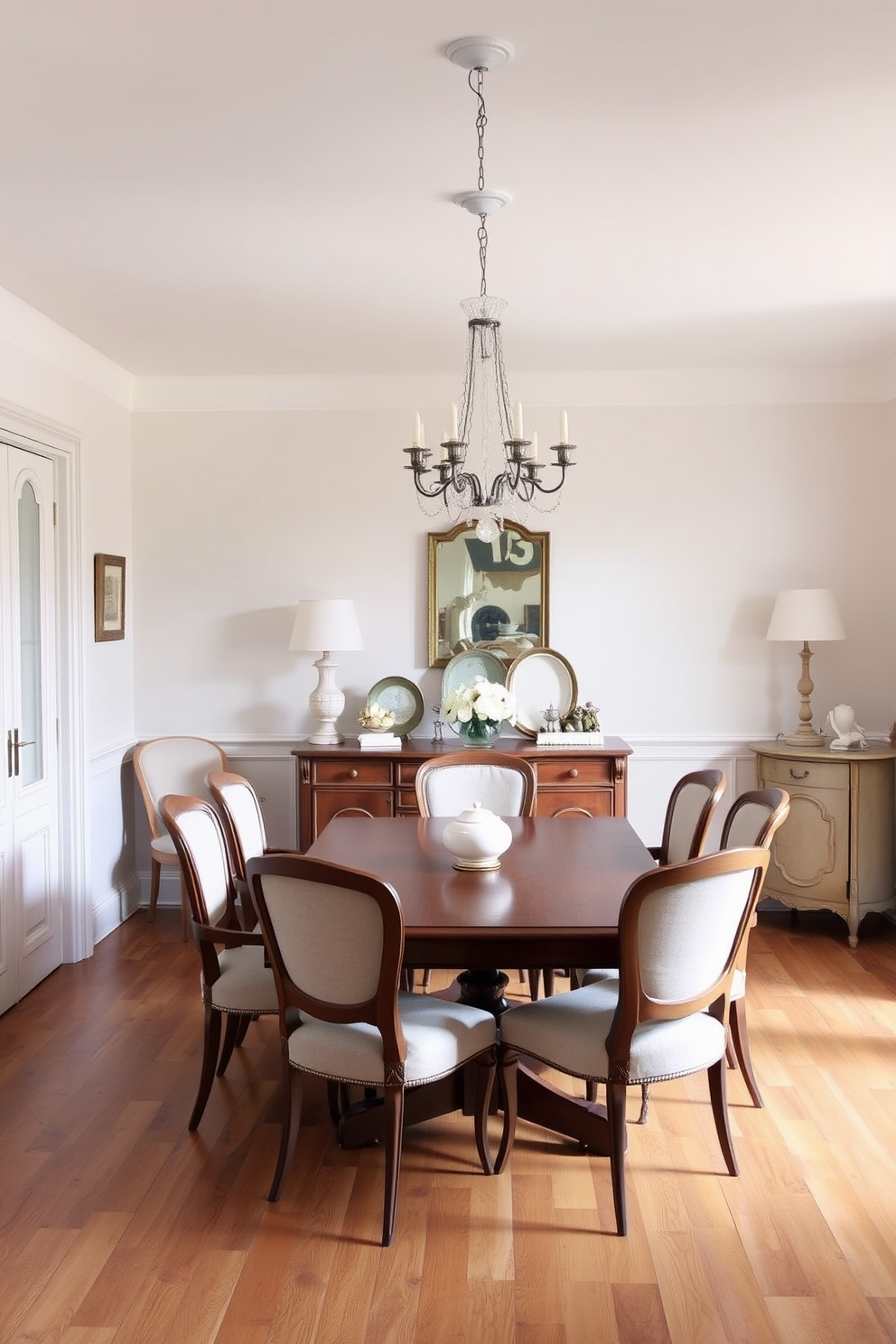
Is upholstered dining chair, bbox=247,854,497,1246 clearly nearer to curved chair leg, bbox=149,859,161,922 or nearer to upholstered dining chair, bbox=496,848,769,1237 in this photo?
upholstered dining chair, bbox=496,848,769,1237

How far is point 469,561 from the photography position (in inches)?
221

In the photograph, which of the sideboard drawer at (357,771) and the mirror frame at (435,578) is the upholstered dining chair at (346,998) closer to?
the sideboard drawer at (357,771)

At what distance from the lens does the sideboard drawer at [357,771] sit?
5164 millimetres

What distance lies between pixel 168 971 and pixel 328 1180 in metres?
1.96

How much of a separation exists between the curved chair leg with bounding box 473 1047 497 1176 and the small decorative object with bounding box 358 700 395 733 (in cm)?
245

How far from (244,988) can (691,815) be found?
5.15ft

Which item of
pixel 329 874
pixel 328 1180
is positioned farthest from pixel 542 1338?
pixel 329 874

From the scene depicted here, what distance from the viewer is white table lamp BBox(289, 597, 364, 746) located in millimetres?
5242

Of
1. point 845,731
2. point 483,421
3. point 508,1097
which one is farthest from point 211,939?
point 845,731

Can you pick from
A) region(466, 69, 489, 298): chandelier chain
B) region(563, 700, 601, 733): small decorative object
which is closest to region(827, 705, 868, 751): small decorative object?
region(563, 700, 601, 733): small decorative object

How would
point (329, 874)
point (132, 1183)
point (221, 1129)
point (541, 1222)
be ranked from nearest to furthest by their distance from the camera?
1. point (329, 874)
2. point (541, 1222)
3. point (132, 1183)
4. point (221, 1129)

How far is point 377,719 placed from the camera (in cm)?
529

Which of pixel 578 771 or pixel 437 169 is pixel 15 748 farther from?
pixel 437 169

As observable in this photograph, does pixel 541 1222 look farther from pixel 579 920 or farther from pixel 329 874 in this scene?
pixel 329 874
